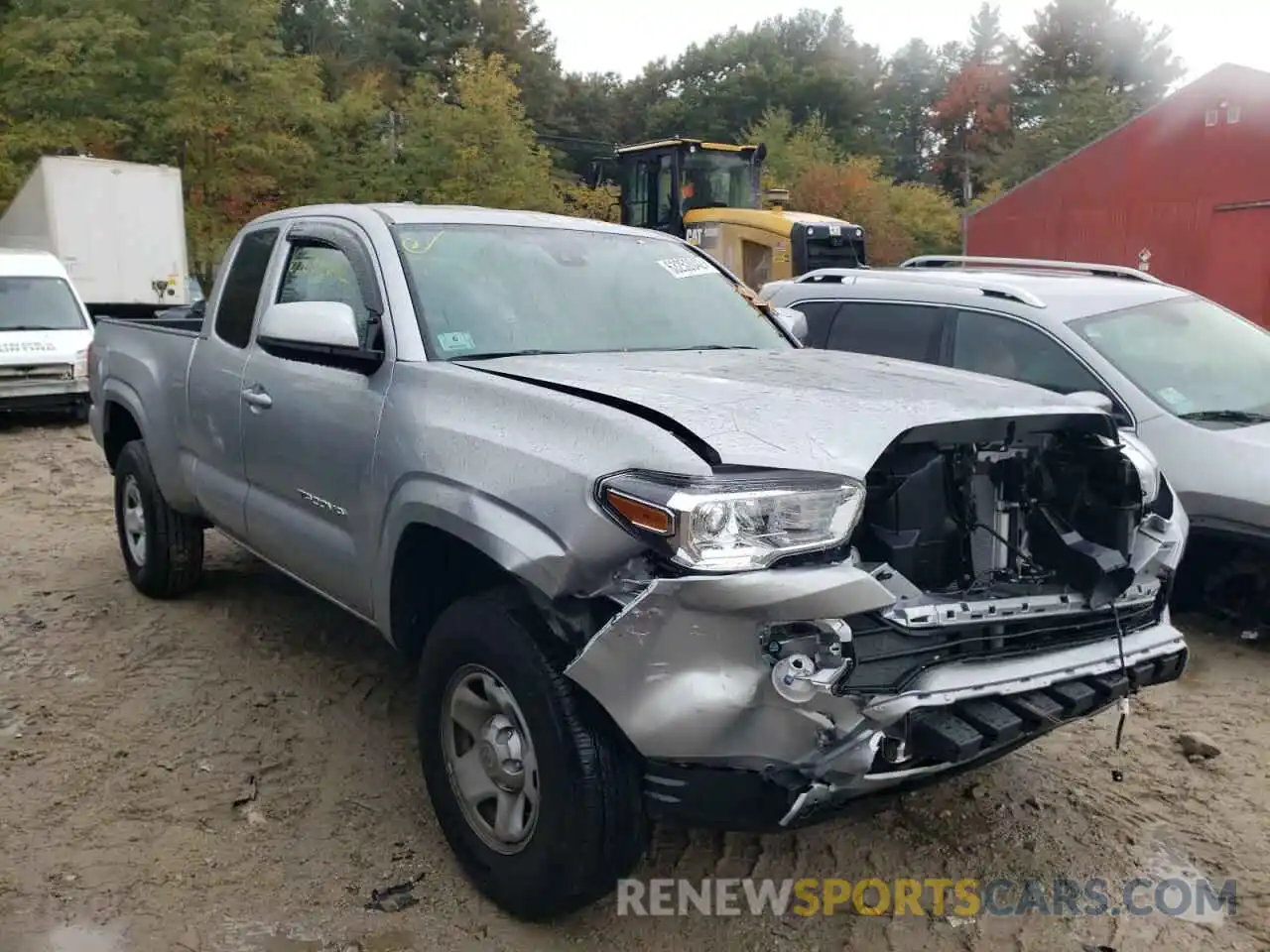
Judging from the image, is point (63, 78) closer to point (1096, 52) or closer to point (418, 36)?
point (418, 36)

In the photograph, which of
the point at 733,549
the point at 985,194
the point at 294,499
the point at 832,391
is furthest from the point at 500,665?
the point at 985,194

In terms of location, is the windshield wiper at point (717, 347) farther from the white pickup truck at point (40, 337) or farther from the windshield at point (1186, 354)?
the white pickup truck at point (40, 337)

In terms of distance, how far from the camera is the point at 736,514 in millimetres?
2400

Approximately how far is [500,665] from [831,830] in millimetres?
1317

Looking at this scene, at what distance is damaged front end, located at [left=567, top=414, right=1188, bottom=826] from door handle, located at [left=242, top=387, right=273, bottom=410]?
6.58ft

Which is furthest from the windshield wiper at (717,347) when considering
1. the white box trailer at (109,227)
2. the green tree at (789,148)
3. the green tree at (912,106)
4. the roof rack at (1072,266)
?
the green tree at (912,106)

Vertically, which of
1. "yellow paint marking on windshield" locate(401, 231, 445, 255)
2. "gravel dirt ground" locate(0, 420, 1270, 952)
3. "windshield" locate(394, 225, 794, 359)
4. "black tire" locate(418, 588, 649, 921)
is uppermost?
"yellow paint marking on windshield" locate(401, 231, 445, 255)

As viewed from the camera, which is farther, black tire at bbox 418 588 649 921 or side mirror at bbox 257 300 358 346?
side mirror at bbox 257 300 358 346

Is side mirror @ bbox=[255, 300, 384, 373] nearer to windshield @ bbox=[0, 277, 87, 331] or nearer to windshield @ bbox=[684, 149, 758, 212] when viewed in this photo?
windshield @ bbox=[0, 277, 87, 331]

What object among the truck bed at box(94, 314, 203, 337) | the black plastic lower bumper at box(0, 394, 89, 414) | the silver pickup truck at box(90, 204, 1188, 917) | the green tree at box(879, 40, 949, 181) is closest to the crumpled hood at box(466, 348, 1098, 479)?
the silver pickup truck at box(90, 204, 1188, 917)

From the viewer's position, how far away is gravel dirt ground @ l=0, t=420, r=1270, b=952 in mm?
2930

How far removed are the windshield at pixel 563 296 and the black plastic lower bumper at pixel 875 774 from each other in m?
1.56

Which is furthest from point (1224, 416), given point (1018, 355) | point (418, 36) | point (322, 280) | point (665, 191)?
point (418, 36)

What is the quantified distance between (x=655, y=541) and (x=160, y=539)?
373 centimetres
